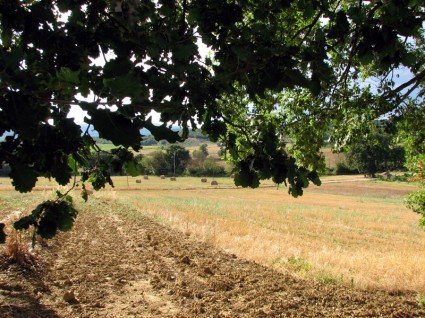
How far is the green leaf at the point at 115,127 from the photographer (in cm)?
117

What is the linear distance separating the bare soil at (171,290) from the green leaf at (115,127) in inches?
211

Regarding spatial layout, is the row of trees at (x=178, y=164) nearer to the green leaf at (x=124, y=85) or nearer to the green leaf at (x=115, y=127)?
the green leaf at (x=115, y=127)

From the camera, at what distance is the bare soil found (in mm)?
6258

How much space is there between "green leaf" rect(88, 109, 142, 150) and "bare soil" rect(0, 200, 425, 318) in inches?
211

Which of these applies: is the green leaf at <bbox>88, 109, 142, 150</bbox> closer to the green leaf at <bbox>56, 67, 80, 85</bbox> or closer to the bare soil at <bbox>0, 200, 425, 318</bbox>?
the green leaf at <bbox>56, 67, 80, 85</bbox>

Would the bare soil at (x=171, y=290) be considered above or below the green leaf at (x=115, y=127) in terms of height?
below

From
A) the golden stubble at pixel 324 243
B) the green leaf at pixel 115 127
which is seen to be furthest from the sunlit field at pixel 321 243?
the green leaf at pixel 115 127

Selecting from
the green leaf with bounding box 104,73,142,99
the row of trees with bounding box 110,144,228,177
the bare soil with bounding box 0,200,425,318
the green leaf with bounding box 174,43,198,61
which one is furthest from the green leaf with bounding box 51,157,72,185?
the row of trees with bounding box 110,144,228,177

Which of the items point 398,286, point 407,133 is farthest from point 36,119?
point 398,286

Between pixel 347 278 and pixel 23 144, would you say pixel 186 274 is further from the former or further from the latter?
pixel 23 144

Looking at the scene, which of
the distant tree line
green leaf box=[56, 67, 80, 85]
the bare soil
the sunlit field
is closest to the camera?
green leaf box=[56, 67, 80, 85]

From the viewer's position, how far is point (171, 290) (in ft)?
24.1

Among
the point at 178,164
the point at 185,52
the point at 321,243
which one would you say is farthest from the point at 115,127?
the point at 178,164

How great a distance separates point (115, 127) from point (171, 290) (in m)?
6.65
